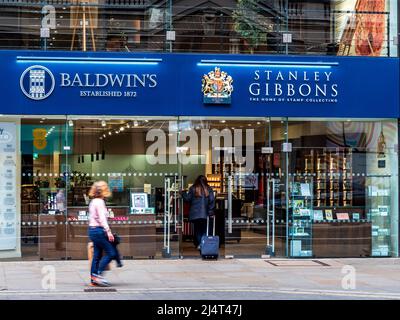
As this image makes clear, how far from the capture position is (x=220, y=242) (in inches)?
625

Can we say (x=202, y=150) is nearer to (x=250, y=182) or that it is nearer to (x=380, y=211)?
(x=250, y=182)

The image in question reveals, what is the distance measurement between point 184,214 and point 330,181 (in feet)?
11.0

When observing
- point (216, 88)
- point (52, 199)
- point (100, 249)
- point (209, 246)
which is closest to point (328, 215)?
point (209, 246)

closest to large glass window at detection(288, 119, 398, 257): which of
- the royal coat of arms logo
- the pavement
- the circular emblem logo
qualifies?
the pavement

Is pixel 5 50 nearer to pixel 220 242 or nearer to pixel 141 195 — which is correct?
pixel 141 195

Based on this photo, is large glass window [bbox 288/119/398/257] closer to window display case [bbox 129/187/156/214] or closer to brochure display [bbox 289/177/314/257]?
brochure display [bbox 289/177/314/257]

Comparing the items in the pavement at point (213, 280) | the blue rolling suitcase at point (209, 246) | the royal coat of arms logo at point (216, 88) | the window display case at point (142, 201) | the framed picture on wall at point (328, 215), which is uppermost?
the royal coat of arms logo at point (216, 88)

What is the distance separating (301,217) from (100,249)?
5717mm

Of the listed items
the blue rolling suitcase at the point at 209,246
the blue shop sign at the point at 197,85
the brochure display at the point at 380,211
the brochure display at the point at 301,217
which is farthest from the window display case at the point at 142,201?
the brochure display at the point at 380,211

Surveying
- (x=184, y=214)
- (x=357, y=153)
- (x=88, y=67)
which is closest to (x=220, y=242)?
(x=184, y=214)

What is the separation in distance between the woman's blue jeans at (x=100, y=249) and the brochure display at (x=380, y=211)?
6.94m

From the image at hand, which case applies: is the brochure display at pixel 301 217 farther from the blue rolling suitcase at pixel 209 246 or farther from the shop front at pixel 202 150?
the blue rolling suitcase at pixel 209 246

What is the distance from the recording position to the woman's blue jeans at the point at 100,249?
11500mm

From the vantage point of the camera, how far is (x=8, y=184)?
15203 millimetres
